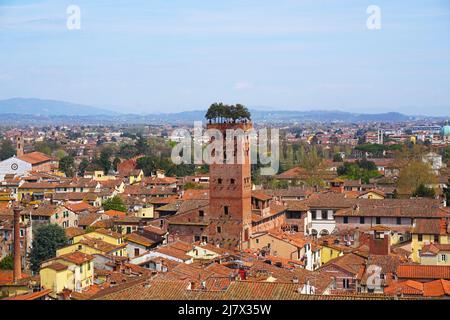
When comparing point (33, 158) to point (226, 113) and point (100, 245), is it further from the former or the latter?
point (100, 245)

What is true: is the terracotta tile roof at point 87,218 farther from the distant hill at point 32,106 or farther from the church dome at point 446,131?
the church dome at point 446,131

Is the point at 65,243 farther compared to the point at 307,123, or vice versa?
the point at 307,123

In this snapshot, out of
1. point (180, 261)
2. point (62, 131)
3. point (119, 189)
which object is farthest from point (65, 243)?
point (62, 131)

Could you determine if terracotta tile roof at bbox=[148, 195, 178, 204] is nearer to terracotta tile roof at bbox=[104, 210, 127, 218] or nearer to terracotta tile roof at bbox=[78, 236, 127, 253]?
terracotta tile roof at bbox=[104, 210, 127, 218]

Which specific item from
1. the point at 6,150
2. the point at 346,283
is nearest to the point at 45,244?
the point at 346,283

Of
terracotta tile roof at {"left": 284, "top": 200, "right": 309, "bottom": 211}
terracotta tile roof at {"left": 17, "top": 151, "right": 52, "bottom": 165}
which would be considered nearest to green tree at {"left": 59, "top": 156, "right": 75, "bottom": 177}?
terracotta tile roof at {"left": 17, "top": 151, "right": 52, "bottom": 165}

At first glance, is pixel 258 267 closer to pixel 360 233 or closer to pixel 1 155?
pixel 360 233
